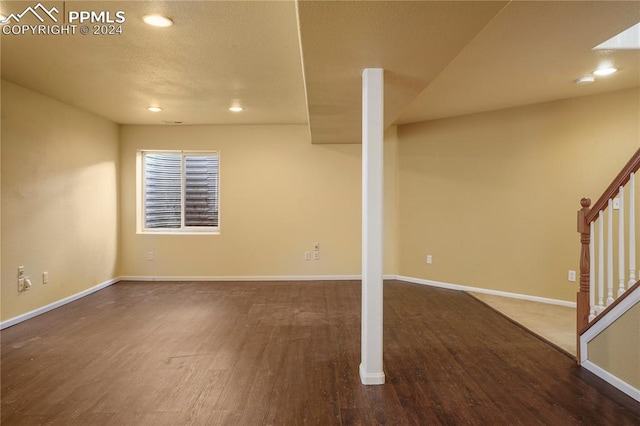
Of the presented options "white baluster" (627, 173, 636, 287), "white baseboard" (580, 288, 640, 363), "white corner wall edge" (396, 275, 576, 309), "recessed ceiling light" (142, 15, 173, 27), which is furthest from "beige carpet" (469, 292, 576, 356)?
"recessed ceiling light" (142, 15, 173, 27)

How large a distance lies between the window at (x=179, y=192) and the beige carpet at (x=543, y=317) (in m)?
4.06

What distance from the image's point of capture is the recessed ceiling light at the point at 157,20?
7.45ft

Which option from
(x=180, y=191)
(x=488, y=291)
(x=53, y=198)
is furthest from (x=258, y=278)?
(x=488, y=291)

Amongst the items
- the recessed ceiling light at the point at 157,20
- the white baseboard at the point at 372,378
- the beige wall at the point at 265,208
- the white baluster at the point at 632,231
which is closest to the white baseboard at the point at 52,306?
the beige wall at the point at 265,208

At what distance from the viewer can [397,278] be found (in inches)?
220

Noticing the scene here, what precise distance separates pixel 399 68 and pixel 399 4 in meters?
0.81

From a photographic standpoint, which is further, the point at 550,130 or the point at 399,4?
the point at 550,130

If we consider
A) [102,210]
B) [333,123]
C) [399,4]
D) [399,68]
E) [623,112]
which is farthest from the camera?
[102,210]

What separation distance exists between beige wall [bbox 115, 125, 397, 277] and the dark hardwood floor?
1397 mm

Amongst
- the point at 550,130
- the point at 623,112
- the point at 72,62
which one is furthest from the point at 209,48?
the point at 623,112

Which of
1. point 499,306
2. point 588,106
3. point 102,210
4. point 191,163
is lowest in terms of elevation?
point 499,306

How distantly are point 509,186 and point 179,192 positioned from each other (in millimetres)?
4744

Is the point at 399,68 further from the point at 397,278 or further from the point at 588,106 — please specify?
the point at 397,278

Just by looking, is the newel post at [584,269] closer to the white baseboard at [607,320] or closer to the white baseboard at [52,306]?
the white baseboard at [607,320]
